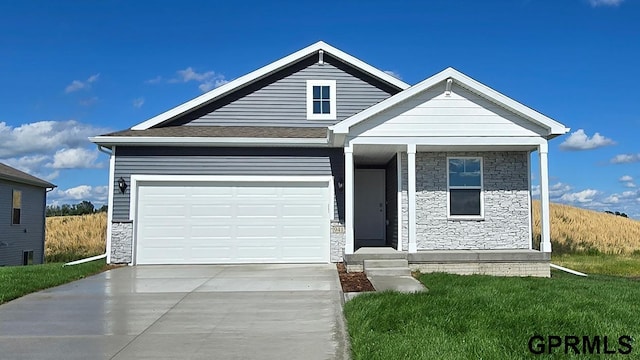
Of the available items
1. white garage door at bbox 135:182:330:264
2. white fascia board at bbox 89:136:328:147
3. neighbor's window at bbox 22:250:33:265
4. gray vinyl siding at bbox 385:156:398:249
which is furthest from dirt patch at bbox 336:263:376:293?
neighbor's window at bbox 22:250:33:265

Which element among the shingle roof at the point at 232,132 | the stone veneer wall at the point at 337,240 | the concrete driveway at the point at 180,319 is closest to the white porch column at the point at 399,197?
the stone veneer wall at the point at 337,240

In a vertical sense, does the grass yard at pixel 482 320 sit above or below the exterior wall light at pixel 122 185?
below

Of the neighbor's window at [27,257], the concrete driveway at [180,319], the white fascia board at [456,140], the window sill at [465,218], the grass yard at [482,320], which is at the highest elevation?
the white fascia board at [456,140]

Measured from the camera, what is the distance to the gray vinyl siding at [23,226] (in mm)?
20094

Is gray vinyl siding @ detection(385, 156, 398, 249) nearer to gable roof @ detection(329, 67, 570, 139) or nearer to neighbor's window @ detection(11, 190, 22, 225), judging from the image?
gable roof @ detection(329, 67, 570, 139)

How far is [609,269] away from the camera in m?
14.8

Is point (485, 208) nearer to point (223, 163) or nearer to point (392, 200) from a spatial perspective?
point (392, 200)

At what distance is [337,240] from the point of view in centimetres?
1391

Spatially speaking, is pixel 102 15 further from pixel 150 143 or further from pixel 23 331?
pixel 23 331

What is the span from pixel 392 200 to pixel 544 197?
3720mm

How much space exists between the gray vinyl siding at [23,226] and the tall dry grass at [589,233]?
762 inches

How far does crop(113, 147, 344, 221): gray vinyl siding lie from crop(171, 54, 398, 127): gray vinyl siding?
67.1 inches

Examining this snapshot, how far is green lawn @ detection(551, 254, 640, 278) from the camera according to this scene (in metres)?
14.4

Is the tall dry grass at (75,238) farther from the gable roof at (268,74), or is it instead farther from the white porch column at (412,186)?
the white porch column at (412,186)
